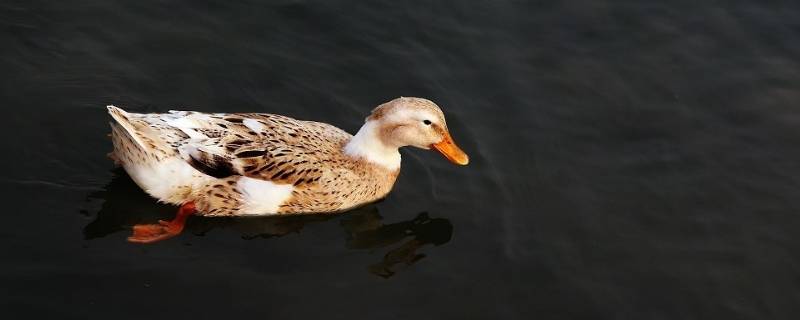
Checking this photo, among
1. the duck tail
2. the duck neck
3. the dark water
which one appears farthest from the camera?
the duck neck

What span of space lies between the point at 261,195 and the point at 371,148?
1.13 meters

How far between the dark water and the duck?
20cm

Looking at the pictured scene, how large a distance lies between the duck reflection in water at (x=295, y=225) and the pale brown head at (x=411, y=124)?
2.17 ft

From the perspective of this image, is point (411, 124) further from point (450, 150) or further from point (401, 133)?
point (450, 150)

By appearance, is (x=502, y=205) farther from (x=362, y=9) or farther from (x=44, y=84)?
(x=44, y=84)

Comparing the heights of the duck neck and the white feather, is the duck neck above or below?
above

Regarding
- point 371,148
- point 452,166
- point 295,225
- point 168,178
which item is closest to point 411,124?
point 371,148

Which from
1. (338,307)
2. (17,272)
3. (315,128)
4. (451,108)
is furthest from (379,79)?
(17,272)

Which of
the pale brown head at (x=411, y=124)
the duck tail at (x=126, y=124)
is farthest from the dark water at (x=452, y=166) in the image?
the duck tail at (x=126, y=124)

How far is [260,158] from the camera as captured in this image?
8352 mm

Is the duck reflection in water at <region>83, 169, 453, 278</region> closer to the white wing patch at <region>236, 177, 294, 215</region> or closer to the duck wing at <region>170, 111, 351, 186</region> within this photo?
the white wing patch at <region>236, 177, 294, 215</region>

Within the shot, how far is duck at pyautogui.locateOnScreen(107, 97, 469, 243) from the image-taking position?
26.7 ft

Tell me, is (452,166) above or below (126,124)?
above

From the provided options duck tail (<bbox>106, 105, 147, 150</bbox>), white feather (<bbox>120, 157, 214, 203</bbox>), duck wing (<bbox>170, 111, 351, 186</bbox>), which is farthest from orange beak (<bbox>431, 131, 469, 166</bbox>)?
duck tail (<bbox>106, 105, 147, 150</bbox>)
